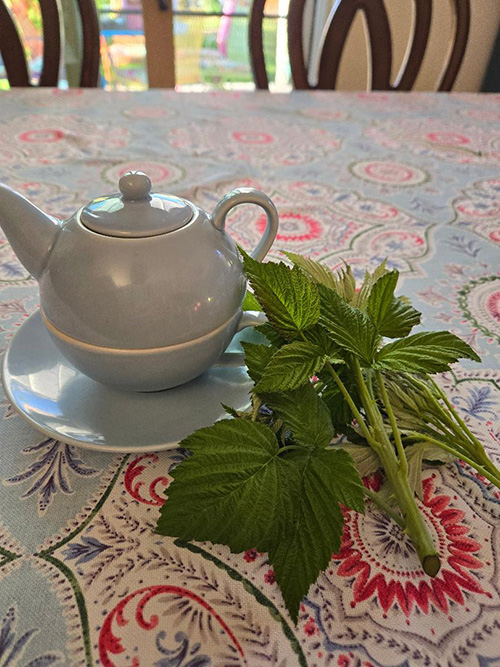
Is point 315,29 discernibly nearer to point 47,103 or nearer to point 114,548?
point 47,103

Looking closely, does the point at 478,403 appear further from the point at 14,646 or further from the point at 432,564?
the point at 14,646

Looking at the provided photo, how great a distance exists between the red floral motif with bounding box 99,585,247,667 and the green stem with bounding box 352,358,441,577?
0.10 metres

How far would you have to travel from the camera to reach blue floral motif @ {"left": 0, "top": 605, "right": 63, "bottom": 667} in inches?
9.4

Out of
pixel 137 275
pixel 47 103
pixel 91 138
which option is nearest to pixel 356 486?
pixel 137 275

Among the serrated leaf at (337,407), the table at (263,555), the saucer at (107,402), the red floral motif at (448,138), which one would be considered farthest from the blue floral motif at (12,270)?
the red floral motif at (448,138)

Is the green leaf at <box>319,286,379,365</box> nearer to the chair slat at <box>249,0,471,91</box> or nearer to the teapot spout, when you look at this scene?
the teapot spout

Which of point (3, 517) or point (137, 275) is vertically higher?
point (137, 275)

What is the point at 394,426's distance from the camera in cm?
30

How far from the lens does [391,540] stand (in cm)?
29

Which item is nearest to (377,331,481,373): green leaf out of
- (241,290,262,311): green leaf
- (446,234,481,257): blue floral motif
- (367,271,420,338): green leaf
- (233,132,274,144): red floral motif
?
(367,271,420,338): green leaf

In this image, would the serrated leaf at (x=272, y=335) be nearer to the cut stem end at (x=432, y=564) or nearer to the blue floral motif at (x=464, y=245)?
the cut stem end at (x=432, y=564)

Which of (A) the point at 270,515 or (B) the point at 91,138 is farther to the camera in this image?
(B) the point at 91,138

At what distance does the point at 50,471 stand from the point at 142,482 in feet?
0.18

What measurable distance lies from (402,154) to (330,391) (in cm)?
59
